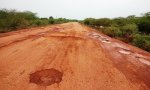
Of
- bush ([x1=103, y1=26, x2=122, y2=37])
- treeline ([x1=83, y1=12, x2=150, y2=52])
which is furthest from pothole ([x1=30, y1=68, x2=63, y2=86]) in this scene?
bush ([x1=103, y1=26, x2=122, y2=37])

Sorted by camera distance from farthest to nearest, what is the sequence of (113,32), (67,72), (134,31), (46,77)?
(134,31)
(113,32)
(67,72)
(46,77)

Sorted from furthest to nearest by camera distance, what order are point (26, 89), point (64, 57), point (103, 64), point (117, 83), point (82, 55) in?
point (82, 55)
point (64, 57)
point (103, 64)
point (117, 83)
point (26, 89)

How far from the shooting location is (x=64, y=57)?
6473mm

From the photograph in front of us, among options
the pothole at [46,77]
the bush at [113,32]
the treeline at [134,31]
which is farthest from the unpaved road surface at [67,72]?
the bush at [113,32]

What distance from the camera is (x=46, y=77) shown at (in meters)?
4.69

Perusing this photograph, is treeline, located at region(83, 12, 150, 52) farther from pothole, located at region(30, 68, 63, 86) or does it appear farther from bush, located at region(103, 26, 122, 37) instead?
pothole, located at region(30, 68, 63, 86)

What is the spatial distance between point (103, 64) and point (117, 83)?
4.95ft

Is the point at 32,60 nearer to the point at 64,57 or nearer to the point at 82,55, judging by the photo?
the point at 64,57

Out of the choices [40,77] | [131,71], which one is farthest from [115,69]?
[40,77]

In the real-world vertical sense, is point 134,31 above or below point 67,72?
below

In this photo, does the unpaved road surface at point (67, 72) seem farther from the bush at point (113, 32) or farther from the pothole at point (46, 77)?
the bush at point (113, 32)

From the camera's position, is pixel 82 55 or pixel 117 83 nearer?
pixel 117 83

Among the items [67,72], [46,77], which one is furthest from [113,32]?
[46,77]

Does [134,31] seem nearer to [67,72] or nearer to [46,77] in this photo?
[67,72]
